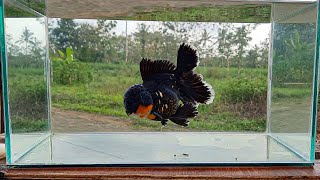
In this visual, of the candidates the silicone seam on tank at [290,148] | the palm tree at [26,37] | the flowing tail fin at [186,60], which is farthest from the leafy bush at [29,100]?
the silicone seam on tank at [290,148]

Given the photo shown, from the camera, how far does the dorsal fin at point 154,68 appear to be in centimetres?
81

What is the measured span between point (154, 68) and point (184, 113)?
0.49 ft

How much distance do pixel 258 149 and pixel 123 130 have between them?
0.41 m

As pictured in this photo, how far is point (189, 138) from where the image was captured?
889 mm

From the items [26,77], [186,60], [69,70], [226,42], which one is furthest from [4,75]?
[226,42]

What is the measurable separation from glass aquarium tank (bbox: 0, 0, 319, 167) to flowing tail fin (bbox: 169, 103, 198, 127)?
0.06m

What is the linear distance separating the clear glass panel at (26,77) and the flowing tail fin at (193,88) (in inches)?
16.2

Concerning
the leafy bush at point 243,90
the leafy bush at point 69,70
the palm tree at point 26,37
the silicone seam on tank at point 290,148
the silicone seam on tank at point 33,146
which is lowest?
the silicone seam on tank at point 33,146

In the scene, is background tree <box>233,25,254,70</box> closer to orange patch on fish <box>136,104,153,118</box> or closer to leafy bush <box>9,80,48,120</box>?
orange patch on fish <box>136,104,153,118</box>

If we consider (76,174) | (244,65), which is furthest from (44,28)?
(244,65)

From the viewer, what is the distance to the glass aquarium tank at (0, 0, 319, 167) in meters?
0.80

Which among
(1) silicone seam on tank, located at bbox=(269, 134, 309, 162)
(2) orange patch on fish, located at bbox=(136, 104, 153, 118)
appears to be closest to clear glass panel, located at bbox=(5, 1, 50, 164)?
(2) orange patch on fish, located at bbox=(136, 104, 153, 118)

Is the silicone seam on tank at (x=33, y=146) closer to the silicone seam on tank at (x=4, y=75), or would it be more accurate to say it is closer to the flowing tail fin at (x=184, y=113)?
the silicone seam on tank at (x=4, y=75)

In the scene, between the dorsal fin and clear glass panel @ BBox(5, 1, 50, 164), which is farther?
the dorsal fin
